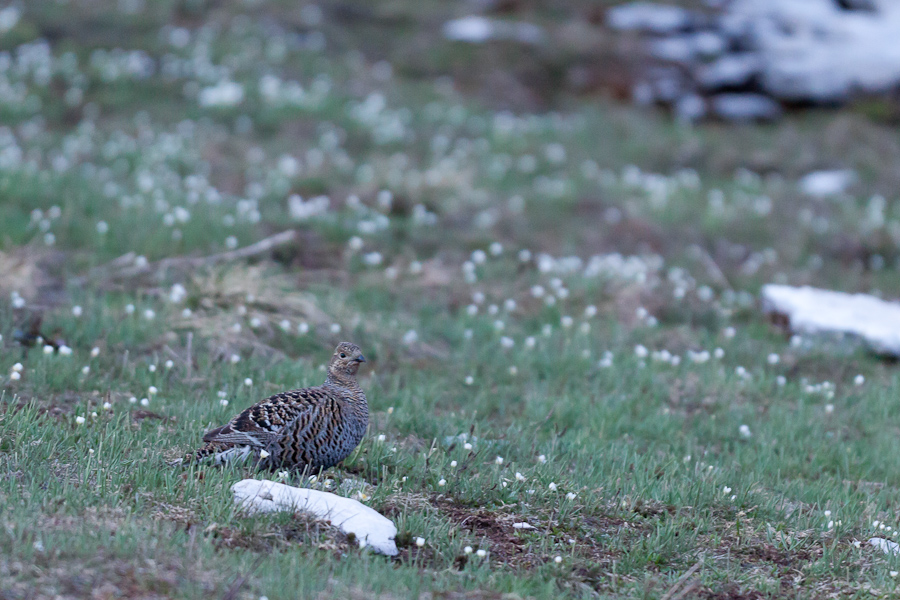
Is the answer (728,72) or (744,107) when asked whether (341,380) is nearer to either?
(744,107)

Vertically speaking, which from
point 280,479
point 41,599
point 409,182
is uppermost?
point 41,599

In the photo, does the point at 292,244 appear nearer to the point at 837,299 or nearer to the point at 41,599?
the point at 837,299

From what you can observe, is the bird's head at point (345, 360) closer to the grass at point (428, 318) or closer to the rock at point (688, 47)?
the grass at point (428, 318)

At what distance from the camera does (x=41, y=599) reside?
12.8ft

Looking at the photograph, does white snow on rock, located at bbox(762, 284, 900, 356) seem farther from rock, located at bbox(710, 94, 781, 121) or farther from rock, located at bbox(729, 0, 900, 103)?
rock, located at bbox(729, 0, 900, 103)

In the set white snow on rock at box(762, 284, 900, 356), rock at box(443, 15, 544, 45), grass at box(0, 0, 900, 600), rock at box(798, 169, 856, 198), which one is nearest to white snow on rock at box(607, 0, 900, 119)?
grass at box(0, 0, 900, 600)

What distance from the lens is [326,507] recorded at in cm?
488

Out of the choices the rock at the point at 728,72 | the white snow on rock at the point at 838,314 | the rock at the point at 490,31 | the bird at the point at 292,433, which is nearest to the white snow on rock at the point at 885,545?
the bird at the point at 292,433

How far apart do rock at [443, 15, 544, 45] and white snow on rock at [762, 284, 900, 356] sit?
35.1 ft

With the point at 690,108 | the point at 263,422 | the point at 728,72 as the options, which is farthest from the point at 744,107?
the point at 263,422

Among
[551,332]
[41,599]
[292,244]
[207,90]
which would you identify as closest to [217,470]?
[41,599]

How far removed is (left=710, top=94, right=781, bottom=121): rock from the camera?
18.5 metres

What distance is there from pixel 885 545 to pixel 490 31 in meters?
16.2

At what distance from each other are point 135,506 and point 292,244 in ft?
19.5
